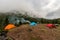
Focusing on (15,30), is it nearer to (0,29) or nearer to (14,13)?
(0,29)

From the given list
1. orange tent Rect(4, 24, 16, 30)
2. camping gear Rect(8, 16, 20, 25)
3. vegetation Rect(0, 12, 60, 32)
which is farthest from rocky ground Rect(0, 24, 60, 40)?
vegetation Rect(0, 12, 60, 32)

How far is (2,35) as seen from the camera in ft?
32.1

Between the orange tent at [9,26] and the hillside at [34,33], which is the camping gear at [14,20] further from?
the hillside at [34,33]

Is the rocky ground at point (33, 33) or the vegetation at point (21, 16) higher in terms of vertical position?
the vegetation at point (21, 16)

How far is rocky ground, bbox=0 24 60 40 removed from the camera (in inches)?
370

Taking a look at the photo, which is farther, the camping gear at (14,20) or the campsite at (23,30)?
the camping gear at (14,20)

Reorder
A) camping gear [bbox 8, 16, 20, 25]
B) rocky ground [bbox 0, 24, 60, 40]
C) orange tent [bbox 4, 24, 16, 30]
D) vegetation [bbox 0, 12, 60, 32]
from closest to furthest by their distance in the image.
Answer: rocky ground [bbox 0, 24, 60, 40], orange tent [bbox 4, 24, 16, 30], camping gear [bbox 8, 16, 20, 25], vegetation [bbox 0, 12, 60, 32]

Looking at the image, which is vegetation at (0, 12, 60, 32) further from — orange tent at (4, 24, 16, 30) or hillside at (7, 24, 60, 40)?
hillside at (7, 24, 60, 40)

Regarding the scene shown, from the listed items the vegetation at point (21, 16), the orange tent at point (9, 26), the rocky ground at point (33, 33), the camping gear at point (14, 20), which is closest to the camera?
the rocky ground at point (33, 33)

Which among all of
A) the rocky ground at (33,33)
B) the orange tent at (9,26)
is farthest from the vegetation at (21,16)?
the rocky ground at (33,33)

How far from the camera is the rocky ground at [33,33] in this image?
939cm

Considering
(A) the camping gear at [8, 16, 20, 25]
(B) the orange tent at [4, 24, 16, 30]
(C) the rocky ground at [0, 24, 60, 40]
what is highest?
(A) the camping gear at [8, 16, 20, 25]

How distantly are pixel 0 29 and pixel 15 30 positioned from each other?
98 centimetres

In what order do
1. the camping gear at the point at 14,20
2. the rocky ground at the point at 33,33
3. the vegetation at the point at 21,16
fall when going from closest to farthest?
the rocky ground at the point at 33,33
the camping gear at the point at 14,20
the vegetation at the point at 21,16
